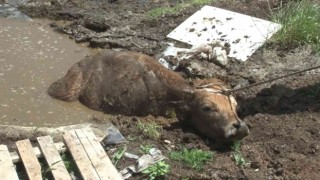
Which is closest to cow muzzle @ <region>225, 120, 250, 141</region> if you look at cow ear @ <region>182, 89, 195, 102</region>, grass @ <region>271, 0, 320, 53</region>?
cow ear @ <region>182, 89, 195, 102</region>

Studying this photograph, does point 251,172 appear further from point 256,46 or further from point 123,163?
point 256,46

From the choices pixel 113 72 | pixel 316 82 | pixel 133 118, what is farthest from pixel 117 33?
pixel 316 82

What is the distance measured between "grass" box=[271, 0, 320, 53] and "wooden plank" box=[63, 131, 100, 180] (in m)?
4.21

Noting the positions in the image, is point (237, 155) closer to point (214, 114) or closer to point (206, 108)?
point (214, 114)

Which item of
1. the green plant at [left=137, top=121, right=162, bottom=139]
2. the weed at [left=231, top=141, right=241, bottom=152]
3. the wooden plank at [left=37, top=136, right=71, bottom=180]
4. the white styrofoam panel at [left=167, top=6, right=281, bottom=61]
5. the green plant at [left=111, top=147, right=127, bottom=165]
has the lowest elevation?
the white styrofoam panel at [left=167, top=6, right=281, bottom=61]

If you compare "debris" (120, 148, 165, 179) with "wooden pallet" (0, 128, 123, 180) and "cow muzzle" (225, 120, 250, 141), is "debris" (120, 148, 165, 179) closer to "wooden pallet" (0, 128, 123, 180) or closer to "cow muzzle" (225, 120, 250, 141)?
"wooden pallet" (0, 128, 123, 180)

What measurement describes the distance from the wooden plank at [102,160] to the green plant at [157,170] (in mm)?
306

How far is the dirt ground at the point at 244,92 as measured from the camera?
21.1 ft

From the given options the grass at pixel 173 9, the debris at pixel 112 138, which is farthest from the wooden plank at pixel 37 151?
the grass at pixel 173 9

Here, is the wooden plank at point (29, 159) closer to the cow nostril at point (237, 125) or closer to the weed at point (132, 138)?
the weed at point (132, 138)

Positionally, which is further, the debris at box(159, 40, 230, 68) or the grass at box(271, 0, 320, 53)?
the grass at box(271, 0, 320, 53)

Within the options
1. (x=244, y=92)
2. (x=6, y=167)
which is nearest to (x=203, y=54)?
(x=244, y=92)

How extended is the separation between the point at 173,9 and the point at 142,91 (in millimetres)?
3745

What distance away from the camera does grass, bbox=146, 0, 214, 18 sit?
11.3 metres
